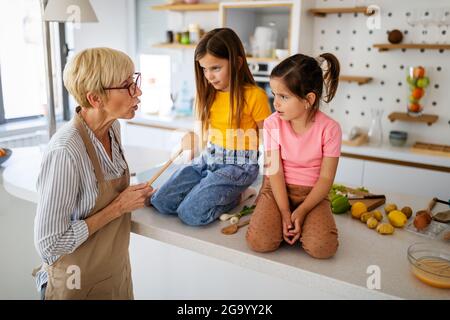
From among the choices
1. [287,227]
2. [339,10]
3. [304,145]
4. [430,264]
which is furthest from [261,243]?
[339,10]

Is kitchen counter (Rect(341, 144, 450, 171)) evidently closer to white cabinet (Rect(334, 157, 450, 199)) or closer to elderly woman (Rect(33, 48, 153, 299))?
white cabinet (Rect(334, 157, 450, 199))

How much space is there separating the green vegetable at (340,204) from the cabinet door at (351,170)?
134 centimetres

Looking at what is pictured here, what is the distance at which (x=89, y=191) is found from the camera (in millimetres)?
1172

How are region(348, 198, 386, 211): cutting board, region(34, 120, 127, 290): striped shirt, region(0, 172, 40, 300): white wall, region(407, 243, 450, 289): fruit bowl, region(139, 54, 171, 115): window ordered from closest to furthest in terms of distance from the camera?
region(407, 243, 450, 289): fruit bowl, region(34, 120, 127, 290): striped shirt, region(348, 198, 386, 211): cutting board, region(0, 172, 40, 300): white wall, region(139, 54, 171, 115): window

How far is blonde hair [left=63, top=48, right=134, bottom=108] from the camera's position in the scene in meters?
1.14

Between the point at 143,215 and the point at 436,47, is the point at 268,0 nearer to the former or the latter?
the point at 436,47

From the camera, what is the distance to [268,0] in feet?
9.66

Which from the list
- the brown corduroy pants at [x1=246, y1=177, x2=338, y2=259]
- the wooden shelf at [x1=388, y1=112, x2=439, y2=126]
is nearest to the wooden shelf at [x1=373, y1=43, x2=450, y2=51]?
the wooden shelf at [x1=388, y1=112, x2=439, y2=126]

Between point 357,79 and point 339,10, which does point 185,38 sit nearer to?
point 339,10

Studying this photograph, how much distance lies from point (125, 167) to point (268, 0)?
6.79 feet

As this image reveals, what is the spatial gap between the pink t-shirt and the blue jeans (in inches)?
7.1

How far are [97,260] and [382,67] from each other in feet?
8.13

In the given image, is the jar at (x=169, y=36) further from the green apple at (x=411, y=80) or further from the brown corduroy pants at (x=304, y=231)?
the brown corduroy pants at (x=304, y=231)
